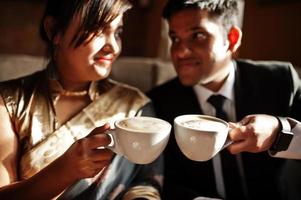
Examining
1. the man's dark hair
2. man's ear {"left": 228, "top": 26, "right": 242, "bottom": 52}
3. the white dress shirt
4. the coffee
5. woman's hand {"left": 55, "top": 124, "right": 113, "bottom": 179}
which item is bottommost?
the white dress shirt

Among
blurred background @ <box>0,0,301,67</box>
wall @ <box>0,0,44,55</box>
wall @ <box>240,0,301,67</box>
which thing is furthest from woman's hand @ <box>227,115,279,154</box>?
wall @ <box>0,0,44,55</box>

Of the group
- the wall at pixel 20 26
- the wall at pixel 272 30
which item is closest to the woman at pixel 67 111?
the wall at pixel 272 30

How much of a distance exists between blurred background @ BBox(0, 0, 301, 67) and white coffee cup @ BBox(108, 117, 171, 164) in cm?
97

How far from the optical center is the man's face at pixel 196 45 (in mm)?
1178

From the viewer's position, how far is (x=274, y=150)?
100cm

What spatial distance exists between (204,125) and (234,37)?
0.63 metres

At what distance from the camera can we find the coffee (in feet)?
2.53

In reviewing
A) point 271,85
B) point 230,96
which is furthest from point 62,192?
point 271,85

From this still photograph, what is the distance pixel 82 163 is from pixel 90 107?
322 mm

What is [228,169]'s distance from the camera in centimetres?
123

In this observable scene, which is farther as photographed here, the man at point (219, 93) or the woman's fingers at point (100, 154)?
the man at point (219, 93)

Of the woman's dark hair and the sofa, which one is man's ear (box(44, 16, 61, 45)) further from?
the sofa

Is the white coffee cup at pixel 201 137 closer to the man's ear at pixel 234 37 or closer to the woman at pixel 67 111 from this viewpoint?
the woman at pixel 67 111

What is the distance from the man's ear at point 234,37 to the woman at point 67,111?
1.44ft
